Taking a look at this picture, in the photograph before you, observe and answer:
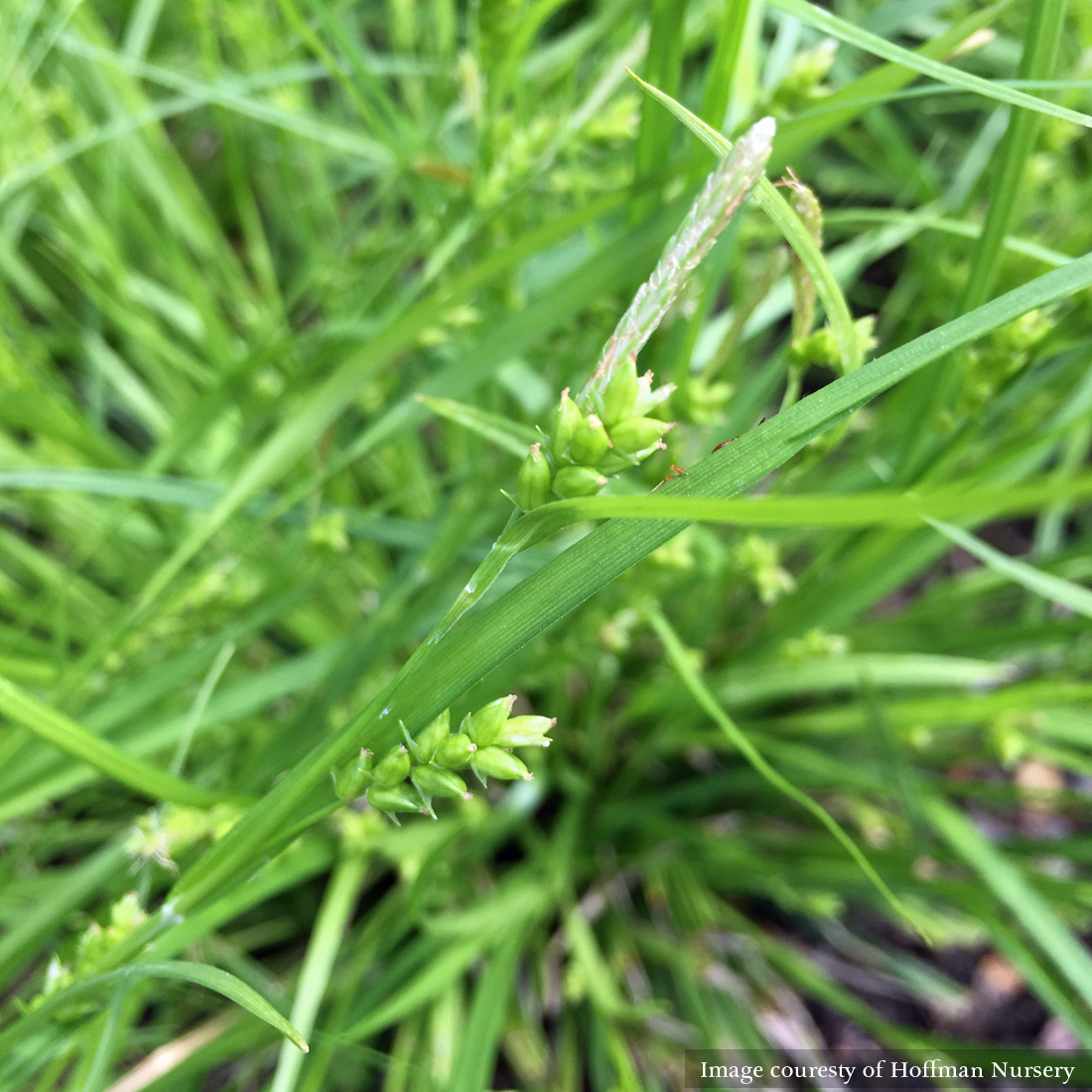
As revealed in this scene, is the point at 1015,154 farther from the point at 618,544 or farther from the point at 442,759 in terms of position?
the point at 442,759

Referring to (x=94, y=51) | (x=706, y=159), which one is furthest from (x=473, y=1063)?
(x=94, y=51)

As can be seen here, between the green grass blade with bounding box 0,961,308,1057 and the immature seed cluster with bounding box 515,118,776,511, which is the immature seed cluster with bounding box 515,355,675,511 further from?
the green grass blade with bounding box 0,961,308,1057

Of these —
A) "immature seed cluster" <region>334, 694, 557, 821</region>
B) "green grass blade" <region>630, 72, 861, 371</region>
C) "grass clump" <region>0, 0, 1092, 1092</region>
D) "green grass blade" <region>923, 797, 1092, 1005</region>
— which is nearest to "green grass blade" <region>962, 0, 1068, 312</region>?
"grass clump" <region>0, 0, 1092, 1092</region>

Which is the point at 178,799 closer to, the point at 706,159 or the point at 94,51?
the point at 706,159

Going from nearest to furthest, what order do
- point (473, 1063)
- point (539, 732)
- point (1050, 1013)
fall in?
point (539, 732) < point (473, 1063) < point (1050, 1013)

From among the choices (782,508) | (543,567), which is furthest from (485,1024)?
(782,508)

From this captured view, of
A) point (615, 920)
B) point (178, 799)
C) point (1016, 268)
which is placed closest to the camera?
point (178, 799)

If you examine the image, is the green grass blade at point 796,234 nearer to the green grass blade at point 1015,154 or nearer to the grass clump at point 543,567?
the grass clump at point 543,567
